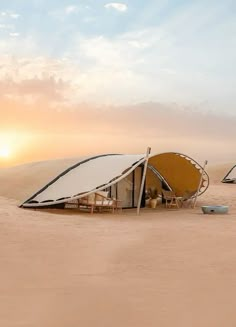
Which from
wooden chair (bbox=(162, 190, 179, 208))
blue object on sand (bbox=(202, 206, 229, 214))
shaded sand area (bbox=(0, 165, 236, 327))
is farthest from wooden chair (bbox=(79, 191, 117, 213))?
shaded sand area (bbox=(0, 165, 236, 327))

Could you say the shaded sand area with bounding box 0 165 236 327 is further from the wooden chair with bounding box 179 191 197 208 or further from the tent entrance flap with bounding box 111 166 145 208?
the wooden chair with bounding box 179 191 197 208

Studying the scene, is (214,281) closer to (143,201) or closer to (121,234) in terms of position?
(121,234)

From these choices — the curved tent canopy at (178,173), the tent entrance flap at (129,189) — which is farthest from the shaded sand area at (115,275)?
the curved tent canopy at (178,173)

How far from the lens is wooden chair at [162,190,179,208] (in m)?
20.7

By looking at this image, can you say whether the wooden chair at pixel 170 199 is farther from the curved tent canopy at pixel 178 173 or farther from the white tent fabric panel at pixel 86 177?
the white tent fabric panel at pixel 86 177

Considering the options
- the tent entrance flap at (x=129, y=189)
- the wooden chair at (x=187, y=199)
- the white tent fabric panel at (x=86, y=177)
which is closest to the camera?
the white tent fabric panel at (x=86, y=177)

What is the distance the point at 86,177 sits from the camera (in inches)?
719

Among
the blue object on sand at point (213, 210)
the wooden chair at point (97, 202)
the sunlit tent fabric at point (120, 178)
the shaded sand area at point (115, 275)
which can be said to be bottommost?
the shaded sand area at point (115, 275)

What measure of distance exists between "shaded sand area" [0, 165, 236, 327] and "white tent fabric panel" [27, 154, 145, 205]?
13.8 ft

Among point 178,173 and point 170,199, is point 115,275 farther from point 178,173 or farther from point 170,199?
point 178,173

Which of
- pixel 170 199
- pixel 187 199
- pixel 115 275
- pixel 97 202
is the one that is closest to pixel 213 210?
pixel 170 199

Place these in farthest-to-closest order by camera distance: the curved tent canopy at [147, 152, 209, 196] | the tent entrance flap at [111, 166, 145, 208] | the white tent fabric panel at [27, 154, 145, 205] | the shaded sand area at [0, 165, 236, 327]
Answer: the curved tent canopy at [147, 152, 209, 196]
the tent entrance flap at [111, 166, 145, 208]
the white tent fabric panel at [27, 154, 145, 205]
the shaded sand area at [0, 165, 236, 327]

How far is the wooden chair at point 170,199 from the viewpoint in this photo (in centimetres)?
2072

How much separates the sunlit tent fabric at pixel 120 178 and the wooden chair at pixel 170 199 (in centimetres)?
71
